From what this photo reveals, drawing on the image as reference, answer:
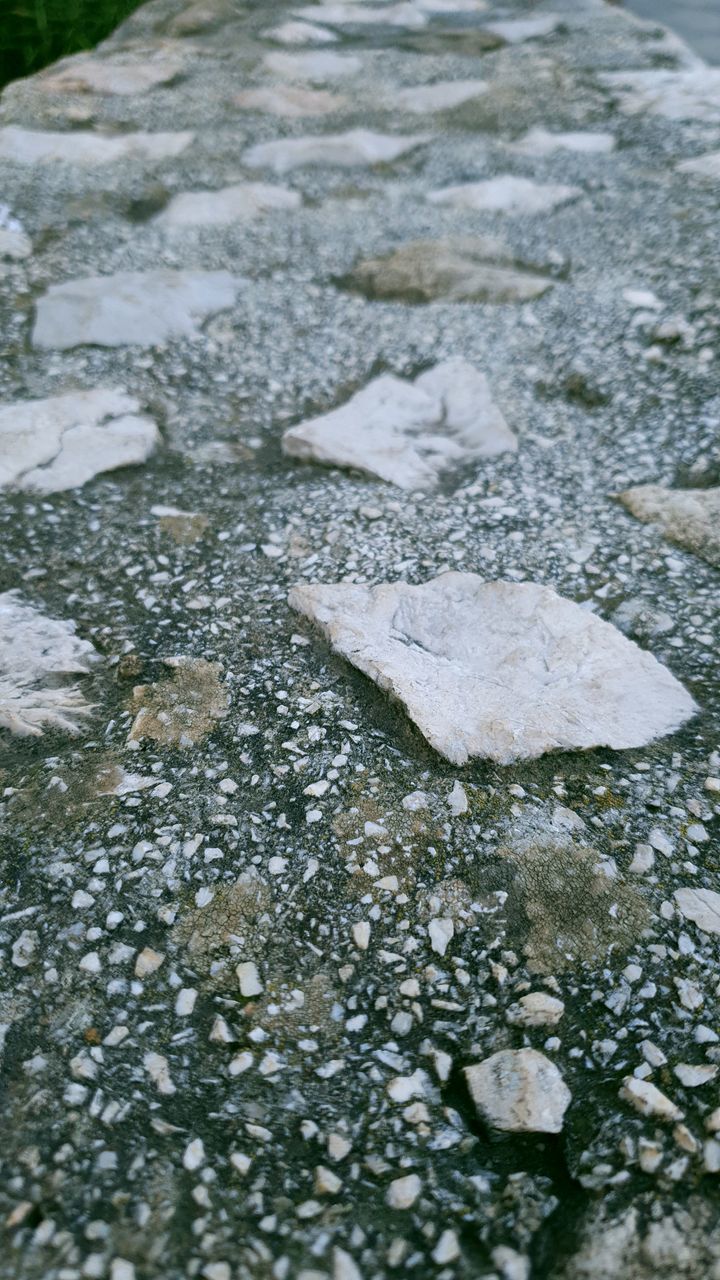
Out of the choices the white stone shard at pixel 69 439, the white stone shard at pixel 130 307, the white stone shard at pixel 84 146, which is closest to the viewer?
the white stone shard at pixel 69 439

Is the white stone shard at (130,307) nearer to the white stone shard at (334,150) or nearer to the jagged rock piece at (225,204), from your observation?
the jagged rock piece at (225,204)

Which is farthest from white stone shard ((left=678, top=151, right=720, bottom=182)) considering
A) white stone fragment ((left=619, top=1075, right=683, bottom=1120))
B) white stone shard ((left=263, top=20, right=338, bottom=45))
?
white stone fragment ((left=619, top=1075, right=683, bottom=1120))

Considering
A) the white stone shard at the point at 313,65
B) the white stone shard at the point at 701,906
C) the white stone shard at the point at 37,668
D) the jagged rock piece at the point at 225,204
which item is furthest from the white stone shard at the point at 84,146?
the white stone shard at the point at 701,906

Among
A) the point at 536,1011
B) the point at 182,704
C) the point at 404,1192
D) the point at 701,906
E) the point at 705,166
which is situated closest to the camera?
the point at 404,1192

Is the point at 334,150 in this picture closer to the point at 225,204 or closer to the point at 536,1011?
the point at 225,204

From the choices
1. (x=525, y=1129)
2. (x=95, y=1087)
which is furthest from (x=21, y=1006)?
(x=525, y=1129)

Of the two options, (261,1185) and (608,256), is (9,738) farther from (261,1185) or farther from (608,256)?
(608,256)

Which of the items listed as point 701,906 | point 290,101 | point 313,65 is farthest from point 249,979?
point 313,65
